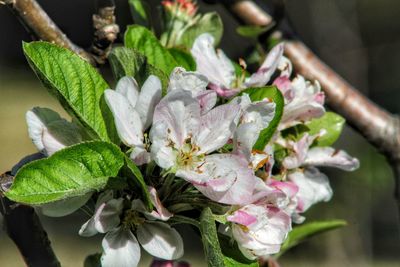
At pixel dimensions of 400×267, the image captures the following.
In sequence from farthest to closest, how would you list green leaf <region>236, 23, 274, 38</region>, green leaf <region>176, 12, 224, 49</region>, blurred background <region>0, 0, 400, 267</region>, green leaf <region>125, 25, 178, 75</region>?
blurred background <region>0, 0, 400, 267</region>
green leaf <region>236, 23, 274, 38</region>
green leaf <region>176, 12, 224, 49</region>
green leaf <region>125, 25, 178, 75</region>

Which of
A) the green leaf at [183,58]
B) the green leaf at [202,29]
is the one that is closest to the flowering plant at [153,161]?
the green leaf at [183,58]

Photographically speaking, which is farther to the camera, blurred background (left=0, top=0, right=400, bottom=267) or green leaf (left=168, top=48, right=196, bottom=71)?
blurred background (left=0, top=0, right=400, bottom=267)

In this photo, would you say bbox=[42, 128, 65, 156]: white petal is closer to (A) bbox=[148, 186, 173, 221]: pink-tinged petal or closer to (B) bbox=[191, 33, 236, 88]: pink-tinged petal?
(A) bbox=[148, 186, 173, 221]: pink-tinged petal

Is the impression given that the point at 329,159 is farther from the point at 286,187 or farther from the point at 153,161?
the point at 153,161

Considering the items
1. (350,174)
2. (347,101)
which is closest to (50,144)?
(347,101)

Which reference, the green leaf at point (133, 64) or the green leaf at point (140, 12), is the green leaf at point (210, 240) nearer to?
the green leaf at point (133, 64)

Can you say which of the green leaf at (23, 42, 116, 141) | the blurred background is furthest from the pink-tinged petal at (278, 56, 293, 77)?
the blurred background
